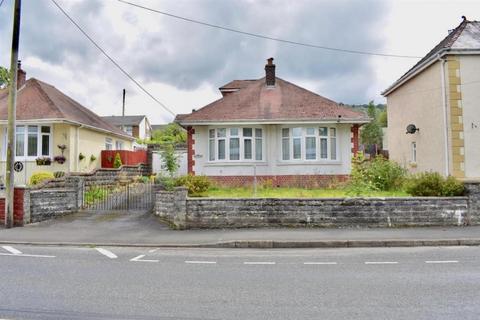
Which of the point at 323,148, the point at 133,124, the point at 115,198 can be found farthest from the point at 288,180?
the point at 133,124

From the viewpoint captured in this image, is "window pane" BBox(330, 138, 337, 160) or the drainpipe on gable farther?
"window pane" BBox(330, 138, 337, 160)

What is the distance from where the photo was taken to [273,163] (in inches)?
786

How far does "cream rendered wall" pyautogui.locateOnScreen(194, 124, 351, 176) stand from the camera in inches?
773

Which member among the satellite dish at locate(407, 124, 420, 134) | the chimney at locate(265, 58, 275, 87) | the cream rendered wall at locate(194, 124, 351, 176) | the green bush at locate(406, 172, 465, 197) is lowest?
the green bush at locate(406, 172, 465, 197)

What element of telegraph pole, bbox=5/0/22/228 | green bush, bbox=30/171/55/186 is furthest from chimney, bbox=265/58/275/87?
telegraph pole, bbox=5/0/22/228

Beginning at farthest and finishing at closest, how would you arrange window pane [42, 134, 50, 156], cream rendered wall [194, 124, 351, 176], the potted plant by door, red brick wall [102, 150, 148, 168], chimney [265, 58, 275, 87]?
1. red brick wall [102, 150, 148, 168]
2. chimney [265, 58, 275, 87]
3. window pane [42, 134, 50, 156]
4. the potted plant by door
5. cream rendered wall [194, 124, 351, 176]

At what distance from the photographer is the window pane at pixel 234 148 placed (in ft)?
65.3

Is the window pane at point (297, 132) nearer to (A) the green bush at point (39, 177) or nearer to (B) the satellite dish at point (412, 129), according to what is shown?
(B) the satellite dish at point (412, 129)

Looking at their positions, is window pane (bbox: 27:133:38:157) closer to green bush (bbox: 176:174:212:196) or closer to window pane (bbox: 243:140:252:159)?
window pane (bbox: 243:140:252:159)

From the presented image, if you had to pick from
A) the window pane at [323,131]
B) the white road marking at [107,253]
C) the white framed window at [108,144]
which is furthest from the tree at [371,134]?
the white road marking at [107,253]

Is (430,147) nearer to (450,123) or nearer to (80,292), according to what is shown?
(450,123)

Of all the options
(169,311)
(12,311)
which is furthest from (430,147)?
(12,311)

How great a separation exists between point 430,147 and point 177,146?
1761cm

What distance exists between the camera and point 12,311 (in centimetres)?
500
